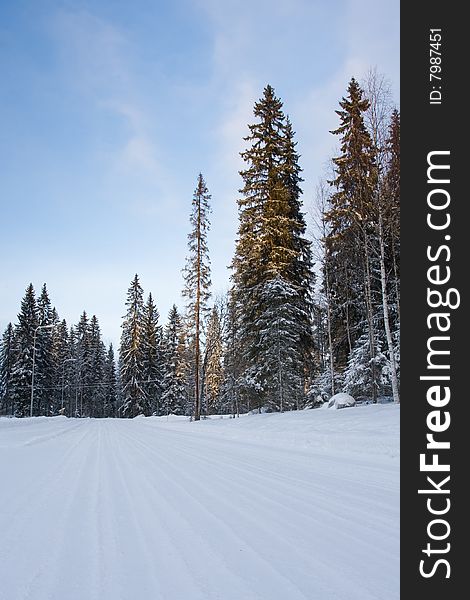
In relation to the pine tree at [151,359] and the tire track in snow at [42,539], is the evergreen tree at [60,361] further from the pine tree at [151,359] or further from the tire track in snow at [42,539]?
the tire track in snow at [42,539]

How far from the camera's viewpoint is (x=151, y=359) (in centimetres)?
5331

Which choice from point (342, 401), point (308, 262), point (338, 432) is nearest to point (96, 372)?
point (308, 262)

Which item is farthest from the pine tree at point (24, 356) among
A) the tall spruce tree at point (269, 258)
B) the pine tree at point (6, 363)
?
the tall spruce tree at point (269, 258)

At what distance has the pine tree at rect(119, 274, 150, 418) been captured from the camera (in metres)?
49.1

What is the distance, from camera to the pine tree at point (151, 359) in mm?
52469

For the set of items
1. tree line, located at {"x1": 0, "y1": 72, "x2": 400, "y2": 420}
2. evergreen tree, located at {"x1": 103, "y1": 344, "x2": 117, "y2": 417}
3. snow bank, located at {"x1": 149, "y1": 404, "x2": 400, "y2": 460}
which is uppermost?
tree line, located at {"x1": 0, "y1": 72, "x2": 400, "y2": 420}

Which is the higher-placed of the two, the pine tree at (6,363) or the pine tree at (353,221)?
the pine tree at (353,221)

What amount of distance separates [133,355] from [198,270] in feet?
88.0

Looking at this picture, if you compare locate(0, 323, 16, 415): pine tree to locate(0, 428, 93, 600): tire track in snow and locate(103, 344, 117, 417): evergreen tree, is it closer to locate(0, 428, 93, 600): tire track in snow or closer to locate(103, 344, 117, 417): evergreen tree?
locate(103, 344, 117, 417): evergreen tree

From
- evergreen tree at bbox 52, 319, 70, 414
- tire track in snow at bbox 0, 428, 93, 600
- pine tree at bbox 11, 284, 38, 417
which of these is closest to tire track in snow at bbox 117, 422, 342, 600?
tire track in snow at bbox 0, 428, 93, 600

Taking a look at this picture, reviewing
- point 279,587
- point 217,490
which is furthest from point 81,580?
point 217,490

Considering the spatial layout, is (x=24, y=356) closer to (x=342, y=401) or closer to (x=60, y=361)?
(x=60, y=361)

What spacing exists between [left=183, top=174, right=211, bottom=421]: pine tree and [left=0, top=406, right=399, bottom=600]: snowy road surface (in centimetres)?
1932

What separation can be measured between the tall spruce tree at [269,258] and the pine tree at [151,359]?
34.1 meters
